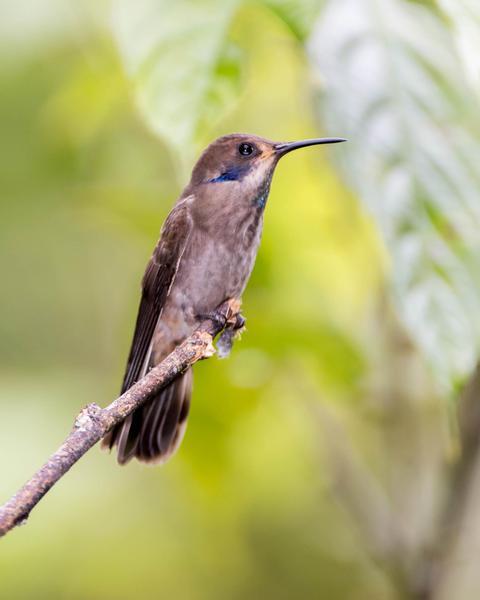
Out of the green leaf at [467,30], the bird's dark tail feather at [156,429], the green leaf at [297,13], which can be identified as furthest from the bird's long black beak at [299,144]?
the bird's dark tail feather at [156,429]

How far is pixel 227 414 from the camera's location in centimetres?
338

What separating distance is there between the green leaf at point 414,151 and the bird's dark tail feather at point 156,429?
2.69 ft

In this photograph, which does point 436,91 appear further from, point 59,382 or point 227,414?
point 59,382

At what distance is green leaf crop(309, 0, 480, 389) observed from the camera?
→ 1.85 m

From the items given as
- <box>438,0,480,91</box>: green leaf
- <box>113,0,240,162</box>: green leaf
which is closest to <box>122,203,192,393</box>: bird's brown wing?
<box>113,0,240,162</box>: green leaf

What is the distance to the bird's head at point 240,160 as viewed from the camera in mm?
2807

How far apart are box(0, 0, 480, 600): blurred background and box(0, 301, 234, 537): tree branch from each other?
0.40 meters

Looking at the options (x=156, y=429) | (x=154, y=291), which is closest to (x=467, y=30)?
(x=154, y=291)

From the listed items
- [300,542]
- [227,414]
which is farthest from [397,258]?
[300,542]

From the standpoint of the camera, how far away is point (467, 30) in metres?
1.67

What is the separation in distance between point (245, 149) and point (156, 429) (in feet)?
2.83

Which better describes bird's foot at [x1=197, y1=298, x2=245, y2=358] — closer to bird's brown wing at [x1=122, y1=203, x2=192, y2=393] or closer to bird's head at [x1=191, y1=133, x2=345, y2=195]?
bird's brown wing at [x1=122, y1=203, x2=192, y2=393]

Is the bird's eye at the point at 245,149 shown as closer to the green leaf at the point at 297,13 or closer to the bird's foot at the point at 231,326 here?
the bird's foot at the point at 231,326

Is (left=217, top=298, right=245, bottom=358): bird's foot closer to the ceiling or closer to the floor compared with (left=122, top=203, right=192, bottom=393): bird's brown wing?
closer to the floor
